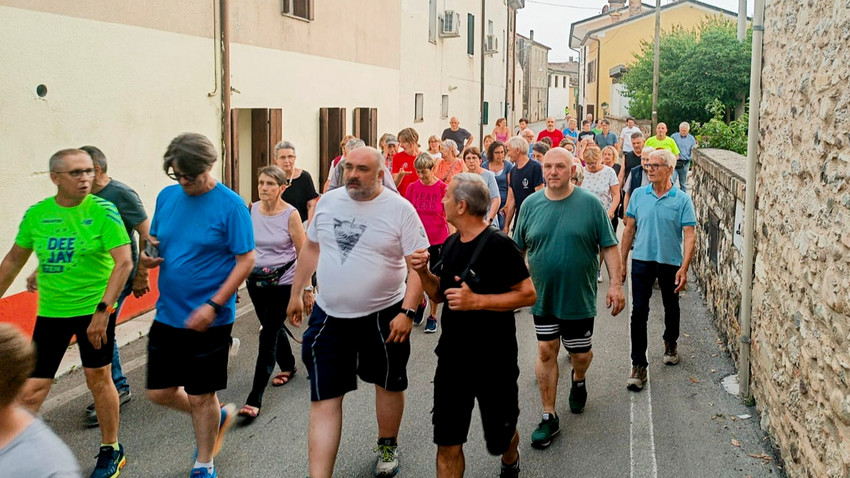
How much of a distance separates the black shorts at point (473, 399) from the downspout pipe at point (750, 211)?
103 inches

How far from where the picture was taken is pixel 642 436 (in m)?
5.75

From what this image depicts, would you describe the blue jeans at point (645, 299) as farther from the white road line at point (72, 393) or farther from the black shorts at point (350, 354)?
the white road line at point (72, 393)

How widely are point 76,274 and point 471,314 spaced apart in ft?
7.23

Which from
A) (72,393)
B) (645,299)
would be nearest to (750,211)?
(645,299)

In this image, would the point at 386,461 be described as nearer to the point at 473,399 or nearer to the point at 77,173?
the point at 473,399

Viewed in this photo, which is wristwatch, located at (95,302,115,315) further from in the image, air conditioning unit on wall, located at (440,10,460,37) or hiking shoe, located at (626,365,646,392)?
air conditioning unit on wall, located at (440,10,460,37)

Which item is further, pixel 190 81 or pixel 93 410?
pixel 190 81

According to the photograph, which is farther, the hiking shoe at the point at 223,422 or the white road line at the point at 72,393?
the white road line at the point at 72,393

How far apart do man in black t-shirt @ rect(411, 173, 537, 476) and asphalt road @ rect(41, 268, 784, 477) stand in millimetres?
133

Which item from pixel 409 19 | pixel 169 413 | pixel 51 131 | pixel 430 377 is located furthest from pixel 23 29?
pixel 409 19

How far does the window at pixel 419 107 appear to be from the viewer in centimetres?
2253

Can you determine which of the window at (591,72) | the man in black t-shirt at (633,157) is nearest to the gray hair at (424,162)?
the man in black t-shirt at (633,157)

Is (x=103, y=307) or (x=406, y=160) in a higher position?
(x=406, y=160)

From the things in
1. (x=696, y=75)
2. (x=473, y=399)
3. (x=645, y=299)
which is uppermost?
(x=696, y=75)
